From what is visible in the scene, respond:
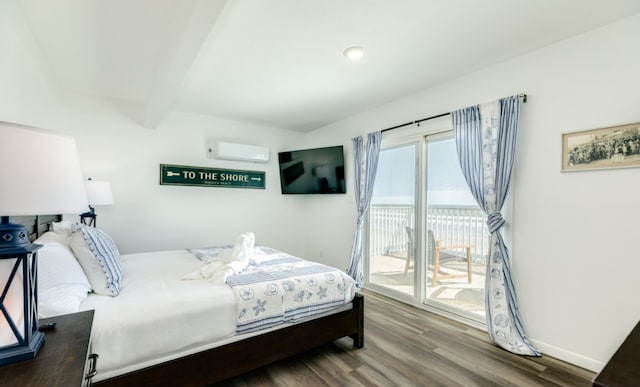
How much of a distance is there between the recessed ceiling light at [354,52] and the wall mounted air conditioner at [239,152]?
249 centimetres

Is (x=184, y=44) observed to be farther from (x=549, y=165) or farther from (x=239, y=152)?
(x=549, y=165)

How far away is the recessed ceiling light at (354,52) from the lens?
92.3 inches

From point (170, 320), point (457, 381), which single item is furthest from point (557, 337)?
point (170, 320)

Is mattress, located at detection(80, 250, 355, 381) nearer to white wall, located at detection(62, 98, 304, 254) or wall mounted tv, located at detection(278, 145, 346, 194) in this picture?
white wall, located at detection(62, 98, 304, 254)

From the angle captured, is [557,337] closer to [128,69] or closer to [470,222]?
[470,222]

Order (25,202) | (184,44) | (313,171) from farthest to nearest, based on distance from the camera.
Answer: (313,171), (184,44), (25,202)

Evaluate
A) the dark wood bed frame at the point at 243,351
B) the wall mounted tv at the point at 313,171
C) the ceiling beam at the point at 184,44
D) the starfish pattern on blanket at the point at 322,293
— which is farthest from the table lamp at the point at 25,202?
the wall mounted tv at the point at 313,171

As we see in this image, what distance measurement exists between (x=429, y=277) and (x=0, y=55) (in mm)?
4042

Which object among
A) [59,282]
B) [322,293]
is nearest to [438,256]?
[322,293]

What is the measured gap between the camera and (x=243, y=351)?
6.08ft

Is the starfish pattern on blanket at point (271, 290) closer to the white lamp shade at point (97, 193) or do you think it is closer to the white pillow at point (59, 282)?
the white pillow at point (59, 282)

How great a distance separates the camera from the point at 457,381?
195cm

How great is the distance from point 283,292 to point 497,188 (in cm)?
209

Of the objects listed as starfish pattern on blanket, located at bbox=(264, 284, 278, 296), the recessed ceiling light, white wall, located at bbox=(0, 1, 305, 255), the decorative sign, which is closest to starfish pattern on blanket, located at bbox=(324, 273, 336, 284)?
starfish pattern on blanket, located at bbox=(264, 284, 278, 296)
